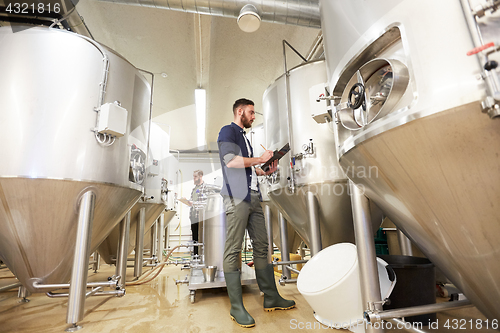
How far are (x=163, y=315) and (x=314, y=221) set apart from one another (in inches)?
44.4

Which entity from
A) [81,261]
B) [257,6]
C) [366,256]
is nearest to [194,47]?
[257,6]

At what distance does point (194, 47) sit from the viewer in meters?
3.59

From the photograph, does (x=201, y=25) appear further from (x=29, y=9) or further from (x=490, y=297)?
(x=490, y=297)

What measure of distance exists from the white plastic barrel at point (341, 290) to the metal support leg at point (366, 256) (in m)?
0.12

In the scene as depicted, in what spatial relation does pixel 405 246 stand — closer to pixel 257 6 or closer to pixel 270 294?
pixel 270 294

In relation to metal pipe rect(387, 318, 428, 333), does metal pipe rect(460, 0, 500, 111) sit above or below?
above

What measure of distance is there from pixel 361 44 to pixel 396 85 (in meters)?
0.19

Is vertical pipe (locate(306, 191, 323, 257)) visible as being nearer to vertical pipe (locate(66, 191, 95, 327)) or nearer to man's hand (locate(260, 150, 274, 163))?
man's hand (locate(260, 150, 274, 163))

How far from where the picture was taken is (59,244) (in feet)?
5.09

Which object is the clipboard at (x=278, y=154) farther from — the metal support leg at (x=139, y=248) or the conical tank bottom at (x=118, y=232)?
the metal support leg at (x=139, y=248)

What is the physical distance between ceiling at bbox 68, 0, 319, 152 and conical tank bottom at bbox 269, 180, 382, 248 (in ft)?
7.15

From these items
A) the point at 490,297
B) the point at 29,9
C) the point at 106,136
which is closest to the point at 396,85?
the point at 490,297

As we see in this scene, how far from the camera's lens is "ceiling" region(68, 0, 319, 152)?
3072 mm

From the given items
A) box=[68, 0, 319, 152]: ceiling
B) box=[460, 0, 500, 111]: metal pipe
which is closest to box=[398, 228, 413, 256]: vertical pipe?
box=[460, 0, 500, 111]: metal pipe
